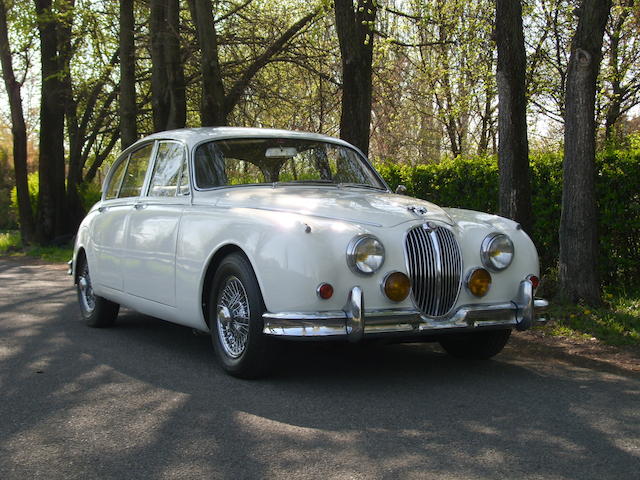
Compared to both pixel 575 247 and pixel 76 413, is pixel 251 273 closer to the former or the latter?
pixel 76 413

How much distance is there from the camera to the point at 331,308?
513 centimetres

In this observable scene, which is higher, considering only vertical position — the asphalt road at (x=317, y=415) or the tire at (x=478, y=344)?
the tire at (x=478, y=344)

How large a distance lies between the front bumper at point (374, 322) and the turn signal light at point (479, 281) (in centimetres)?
10

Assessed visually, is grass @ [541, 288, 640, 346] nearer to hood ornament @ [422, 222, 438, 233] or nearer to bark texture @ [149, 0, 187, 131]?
hood ornament @ [422, 222, 438, 233]

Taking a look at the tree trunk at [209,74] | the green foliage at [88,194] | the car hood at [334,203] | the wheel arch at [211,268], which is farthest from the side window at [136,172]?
the green foliage at [88,194]

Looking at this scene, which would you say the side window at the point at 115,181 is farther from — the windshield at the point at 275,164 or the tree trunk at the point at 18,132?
the tree trunk at the point at 18,132

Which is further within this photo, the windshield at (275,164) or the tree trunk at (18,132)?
the tree trunk at (18,132)

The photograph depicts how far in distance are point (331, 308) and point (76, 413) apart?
1648mm

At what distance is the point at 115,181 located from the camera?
842 cm

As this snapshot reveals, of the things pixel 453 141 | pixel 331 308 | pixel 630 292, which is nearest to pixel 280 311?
pixel 331 308

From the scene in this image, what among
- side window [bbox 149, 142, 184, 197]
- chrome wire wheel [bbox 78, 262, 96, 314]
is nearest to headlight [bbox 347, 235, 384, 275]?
side window [bbox 149, 142, 184, 197]

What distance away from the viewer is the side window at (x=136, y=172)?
766 centimetres

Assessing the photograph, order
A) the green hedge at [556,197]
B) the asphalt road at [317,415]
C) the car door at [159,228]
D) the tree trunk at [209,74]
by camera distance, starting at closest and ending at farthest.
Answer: the asphalt road at [317,415] < the car door at [159,228] < the green hedge at [556,197] < the tree trunk at [209,74]

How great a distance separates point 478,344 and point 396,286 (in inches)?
56.1
